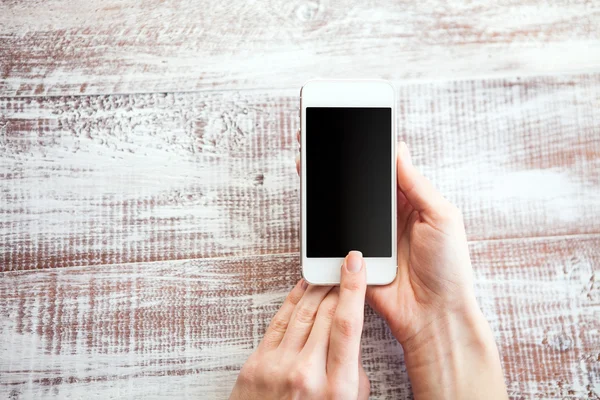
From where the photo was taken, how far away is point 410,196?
77cm

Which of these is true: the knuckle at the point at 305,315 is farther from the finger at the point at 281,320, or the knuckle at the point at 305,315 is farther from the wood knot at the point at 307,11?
the wood knot at the point at 307,11

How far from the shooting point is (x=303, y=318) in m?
0.77

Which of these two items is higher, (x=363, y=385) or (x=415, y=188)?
(x=415, y=188)

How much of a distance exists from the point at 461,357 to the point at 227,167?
0.53m

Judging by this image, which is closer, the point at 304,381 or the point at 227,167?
the point at 304,381

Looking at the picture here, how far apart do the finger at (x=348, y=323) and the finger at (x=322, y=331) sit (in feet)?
0.04

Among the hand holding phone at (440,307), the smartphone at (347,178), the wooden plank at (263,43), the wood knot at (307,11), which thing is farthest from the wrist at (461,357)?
the wood knot at (307,11)

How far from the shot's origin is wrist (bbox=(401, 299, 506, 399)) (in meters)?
0.76

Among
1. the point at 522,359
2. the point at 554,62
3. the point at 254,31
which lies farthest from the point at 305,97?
the point at 522,359

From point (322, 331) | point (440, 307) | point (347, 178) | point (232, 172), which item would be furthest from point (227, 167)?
point (440, 307)

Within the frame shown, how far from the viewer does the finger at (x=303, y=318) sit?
76 centimetres

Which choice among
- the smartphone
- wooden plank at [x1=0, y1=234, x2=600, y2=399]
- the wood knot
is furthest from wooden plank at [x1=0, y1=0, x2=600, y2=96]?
wooden plank at [x1=0, y1=234, x2=600, y2=399]

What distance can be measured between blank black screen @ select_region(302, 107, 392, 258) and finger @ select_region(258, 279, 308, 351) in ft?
0.26

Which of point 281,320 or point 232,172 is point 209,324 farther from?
point 232,172
